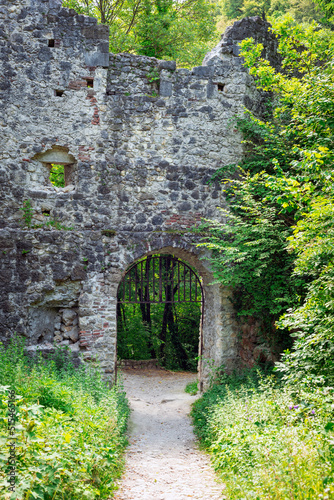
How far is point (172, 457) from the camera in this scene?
5.93 metres

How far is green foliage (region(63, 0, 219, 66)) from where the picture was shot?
1225cm

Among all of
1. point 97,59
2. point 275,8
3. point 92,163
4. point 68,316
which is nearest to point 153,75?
point 97,59

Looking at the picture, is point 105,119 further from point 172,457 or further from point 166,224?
point 172,457

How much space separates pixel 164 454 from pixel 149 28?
1150cm

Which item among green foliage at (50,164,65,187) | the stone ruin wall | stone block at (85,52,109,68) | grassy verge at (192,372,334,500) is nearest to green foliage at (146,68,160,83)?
the stone ruin wall

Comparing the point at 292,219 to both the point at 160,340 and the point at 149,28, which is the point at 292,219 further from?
the point at 149,28

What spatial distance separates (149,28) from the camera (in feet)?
41.1

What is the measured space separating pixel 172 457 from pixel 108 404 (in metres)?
1.19

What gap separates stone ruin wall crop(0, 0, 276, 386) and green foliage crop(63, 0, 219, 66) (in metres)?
4.88

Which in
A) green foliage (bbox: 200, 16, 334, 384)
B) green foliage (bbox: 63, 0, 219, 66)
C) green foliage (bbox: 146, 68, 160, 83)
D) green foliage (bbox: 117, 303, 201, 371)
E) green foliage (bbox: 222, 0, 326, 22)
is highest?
green foliage (bbox: 222, 0, 326, 22)

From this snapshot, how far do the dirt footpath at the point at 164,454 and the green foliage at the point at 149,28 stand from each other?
9363 millimetres

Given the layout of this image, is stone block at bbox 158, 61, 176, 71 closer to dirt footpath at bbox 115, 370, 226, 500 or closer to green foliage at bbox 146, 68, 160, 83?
green foliage at bbox 146, 68, 160, 83

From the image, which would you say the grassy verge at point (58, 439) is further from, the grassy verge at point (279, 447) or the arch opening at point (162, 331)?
the arch opening at point (162, 331)

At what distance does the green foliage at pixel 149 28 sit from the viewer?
12250mm
